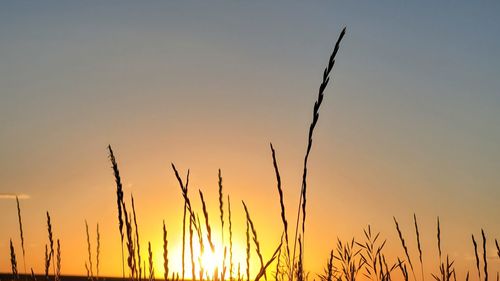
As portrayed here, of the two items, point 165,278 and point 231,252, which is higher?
point 231,252

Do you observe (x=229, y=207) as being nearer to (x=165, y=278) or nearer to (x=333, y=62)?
(x=165, y=278)

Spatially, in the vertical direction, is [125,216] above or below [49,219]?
below

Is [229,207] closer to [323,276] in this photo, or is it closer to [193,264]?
[193,264]

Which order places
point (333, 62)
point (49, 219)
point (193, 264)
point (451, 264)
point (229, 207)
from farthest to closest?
point (451, 264), point (49, 219), point (229, 207), point (193, 264), point (333, 62)

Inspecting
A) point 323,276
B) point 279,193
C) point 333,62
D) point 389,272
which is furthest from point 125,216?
point 323,276

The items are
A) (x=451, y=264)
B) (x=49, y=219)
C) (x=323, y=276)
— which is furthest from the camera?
(x=323, y=276)

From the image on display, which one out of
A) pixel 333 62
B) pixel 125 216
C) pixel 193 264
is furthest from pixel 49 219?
pixel 333 62

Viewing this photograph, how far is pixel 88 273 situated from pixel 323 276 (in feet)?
6.74

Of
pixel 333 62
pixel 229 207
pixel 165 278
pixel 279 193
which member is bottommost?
pixel 165 278

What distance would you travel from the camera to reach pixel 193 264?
7.13 feet

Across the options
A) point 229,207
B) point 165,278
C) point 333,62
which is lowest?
point 165,278

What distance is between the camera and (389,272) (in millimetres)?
3773

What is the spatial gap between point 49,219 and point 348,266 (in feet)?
9.32

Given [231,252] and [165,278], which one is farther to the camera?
[231,252]
